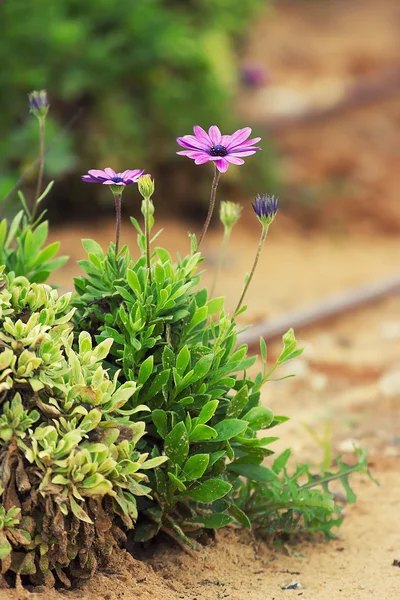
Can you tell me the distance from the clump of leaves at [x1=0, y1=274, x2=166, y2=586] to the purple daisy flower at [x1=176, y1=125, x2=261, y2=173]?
0.50 m

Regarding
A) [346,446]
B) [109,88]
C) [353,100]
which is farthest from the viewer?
[353,100]

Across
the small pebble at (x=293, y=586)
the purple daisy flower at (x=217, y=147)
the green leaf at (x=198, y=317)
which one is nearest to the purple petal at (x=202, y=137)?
the purple daisy flower at (x=217, y=147)

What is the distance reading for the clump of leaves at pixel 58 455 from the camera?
192 cm

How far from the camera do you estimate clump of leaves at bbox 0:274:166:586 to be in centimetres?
192

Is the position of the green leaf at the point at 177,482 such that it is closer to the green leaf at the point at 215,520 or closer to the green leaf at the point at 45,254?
the green leaf at the point at 215,520

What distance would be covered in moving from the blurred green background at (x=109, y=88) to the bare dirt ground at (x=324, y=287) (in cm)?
52

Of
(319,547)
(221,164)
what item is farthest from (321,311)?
(221,164)

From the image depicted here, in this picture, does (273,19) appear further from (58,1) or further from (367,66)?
(58,1)

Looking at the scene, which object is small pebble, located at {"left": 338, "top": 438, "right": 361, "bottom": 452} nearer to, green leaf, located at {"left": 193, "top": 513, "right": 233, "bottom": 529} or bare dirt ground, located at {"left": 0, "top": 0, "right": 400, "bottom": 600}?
bare dirt ground, located at {"left": 0, "top": 0, "right": 400, "bottom": 600}

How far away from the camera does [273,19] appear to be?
33.8 ft

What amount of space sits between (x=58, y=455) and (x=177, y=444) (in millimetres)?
348

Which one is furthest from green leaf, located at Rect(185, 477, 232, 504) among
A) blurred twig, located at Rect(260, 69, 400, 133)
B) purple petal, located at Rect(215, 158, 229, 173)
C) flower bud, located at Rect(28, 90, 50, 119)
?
blurred twig, located at Rect(260, 69, 400, 133)

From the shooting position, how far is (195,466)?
217cm

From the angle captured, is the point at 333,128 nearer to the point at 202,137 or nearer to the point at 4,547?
the point at 202,137
